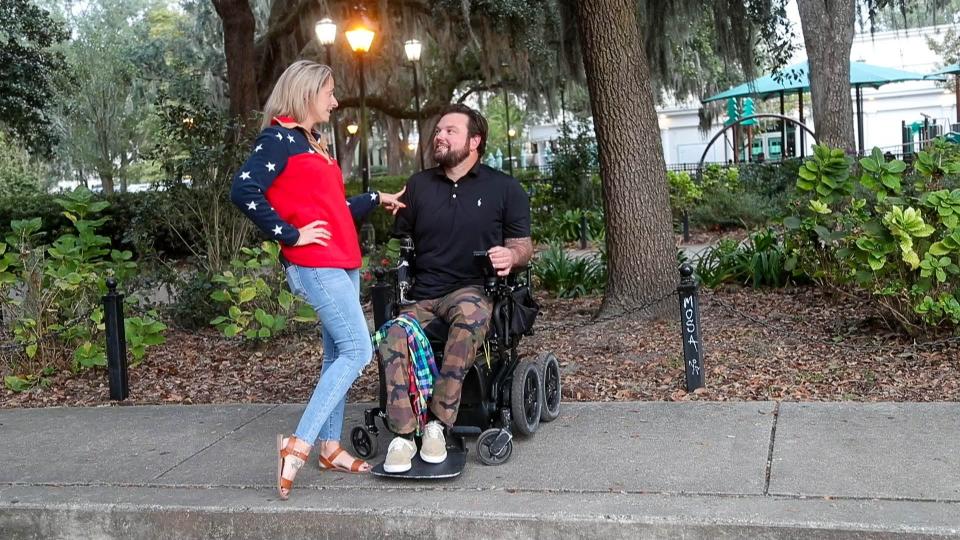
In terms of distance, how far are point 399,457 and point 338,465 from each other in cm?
43

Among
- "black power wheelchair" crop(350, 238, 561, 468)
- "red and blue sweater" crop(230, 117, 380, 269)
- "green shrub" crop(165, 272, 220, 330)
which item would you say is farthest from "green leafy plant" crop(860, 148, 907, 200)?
"green shrub" crop(165, 272, 220, 330)

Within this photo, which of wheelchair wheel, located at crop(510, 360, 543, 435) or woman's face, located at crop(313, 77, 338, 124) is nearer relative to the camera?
woman's face, located at crop(313, 77, 338, 124)

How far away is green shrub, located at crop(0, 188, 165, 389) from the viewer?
7.15 meters

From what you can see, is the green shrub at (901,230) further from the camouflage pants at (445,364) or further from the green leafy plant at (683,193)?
the green leafy plant at (683,193)

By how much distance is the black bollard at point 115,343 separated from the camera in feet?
21.1

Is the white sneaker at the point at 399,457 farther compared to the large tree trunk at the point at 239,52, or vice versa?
the large tree trunk at the point at 239,52

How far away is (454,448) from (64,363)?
12.8 feet

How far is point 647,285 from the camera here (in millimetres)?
8133

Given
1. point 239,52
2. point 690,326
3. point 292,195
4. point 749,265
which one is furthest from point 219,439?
point 239,52

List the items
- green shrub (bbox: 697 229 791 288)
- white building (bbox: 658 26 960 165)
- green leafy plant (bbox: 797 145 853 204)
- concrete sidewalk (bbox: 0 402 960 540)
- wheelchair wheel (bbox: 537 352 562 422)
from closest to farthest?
concrete sidewalk (bbox: 0 402 960 540) < wheelchair wheel (bbox: 537 352 562 422) < green leafy plant (bbox: 797 145 853 204) < green shrub (bbox: 697 229 791 288) < white building (bbox: 658 26 960 165)

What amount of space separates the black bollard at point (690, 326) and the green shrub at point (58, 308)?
3644 millimetres

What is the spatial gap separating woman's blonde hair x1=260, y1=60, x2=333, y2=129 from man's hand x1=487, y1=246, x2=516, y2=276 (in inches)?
39.3

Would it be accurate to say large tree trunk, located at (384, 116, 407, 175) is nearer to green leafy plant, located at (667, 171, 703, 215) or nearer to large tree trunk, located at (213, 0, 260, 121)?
green leafy plant, located at (667, 171, 703, 215)

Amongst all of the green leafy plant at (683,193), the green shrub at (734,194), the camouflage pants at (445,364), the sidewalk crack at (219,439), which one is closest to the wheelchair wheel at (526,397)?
the camouflage pants at (445,364)
